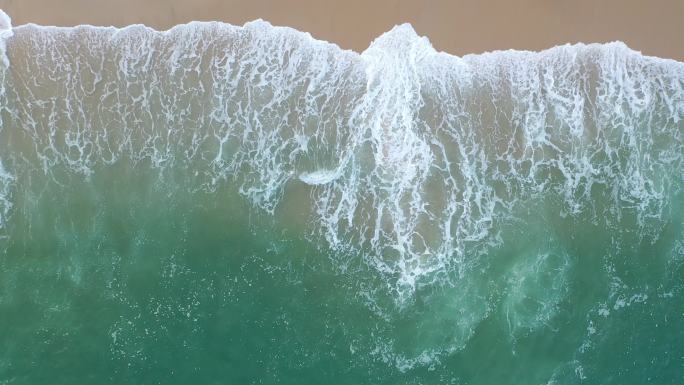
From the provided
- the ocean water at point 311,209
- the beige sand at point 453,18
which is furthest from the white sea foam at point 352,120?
the beige sand at point 453,18

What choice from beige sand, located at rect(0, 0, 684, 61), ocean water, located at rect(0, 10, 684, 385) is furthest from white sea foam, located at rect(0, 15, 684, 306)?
beige sand, located at rect(0, 0, 684, 61)

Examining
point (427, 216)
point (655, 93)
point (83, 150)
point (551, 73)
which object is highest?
point (83, 150)

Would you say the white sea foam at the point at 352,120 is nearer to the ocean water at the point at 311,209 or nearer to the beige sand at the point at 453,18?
the ocean water at the point at 311,209

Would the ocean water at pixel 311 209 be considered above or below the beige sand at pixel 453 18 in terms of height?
below

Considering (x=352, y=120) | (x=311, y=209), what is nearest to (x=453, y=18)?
(x=352, y=120)

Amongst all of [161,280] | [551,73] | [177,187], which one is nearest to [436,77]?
[551,73]

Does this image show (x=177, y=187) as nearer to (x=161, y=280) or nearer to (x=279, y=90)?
(x=161, y=280)

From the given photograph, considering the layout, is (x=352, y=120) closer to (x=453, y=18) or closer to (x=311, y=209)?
(x=311, y=209)
